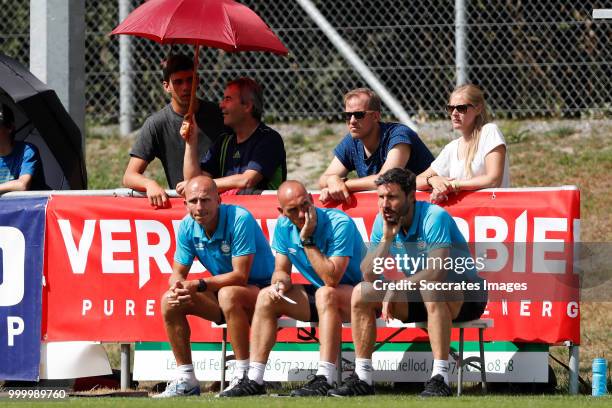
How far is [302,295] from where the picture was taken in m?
8.86

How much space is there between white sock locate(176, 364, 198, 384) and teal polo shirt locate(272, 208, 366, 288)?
0.94 m

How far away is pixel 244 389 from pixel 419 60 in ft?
18.5

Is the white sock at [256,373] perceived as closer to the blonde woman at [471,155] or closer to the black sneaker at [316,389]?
the black sneaker at [316,389]

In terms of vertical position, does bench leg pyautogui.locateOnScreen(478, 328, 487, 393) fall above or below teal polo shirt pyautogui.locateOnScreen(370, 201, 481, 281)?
below

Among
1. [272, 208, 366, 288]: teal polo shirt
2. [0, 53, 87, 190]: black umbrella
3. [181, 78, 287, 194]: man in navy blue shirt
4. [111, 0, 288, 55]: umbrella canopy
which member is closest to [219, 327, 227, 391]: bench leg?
[272, 208, 366, 288]: teal polo shirt

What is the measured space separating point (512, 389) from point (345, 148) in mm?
1988

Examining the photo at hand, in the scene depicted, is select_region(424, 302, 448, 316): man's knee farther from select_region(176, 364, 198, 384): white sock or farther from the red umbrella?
the red umbrella

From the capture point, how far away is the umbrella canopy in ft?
31.2

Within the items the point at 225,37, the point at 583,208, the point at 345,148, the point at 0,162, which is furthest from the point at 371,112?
the point at 583,208

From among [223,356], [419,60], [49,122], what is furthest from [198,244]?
[419,60]

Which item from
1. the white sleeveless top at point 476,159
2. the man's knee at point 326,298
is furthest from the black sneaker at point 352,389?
the white sleeveless top at point 476,159

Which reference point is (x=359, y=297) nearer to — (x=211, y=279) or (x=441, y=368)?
(x=441, y=368)

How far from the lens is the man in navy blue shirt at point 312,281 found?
28.1ft

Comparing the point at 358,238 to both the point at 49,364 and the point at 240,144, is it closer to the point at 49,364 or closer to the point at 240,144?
the point at 240,144
